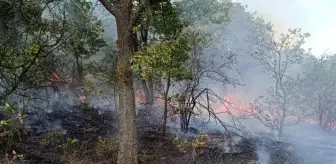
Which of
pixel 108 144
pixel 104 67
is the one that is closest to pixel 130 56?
pixel 108 144

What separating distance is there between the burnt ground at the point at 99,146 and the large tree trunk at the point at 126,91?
98 cm

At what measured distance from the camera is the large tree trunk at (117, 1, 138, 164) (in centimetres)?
945

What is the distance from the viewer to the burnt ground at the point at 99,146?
10.6 metres

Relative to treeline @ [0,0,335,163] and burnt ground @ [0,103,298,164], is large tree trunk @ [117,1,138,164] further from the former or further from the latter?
burnt ground @ [0,103,298,164]

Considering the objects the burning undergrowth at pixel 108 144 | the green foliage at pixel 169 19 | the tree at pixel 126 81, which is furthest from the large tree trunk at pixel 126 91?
the green foliage at pixel 169 19

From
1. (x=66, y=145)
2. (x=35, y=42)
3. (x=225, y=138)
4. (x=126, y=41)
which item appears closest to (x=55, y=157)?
(x=66, y=145)

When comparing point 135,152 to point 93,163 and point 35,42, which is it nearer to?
point 93,163

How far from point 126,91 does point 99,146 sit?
237 cm

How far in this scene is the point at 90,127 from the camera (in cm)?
1516

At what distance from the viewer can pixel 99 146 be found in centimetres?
1070

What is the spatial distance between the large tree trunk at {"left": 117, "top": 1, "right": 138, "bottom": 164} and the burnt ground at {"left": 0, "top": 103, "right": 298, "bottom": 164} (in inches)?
38.6

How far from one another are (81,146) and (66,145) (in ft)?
2.69

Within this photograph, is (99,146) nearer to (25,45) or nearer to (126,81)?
(126,81)

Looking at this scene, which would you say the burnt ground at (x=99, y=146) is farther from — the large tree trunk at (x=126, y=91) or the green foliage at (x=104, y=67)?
the green foliage at (x=104, y=67)
